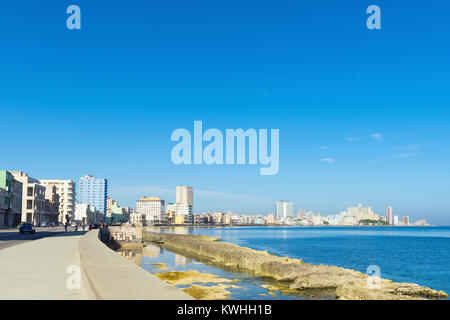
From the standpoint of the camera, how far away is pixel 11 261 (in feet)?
57.7

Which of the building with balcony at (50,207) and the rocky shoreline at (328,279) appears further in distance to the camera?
the building with balcony at (50,207)

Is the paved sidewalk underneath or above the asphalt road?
above

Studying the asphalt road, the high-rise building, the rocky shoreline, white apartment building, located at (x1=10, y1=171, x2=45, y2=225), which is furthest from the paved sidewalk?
white apartment building, located at (x1=10, y1=171, x2=45, y2=225)

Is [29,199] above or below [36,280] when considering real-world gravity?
above

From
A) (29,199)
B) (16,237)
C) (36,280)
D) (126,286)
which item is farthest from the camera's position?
(29,199)

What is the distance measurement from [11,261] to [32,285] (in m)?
7.55

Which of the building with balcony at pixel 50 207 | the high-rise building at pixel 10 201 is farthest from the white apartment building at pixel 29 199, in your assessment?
the building with balcony at pixel 50 207

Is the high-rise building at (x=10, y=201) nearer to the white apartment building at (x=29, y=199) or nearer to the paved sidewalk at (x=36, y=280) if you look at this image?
the white apartment building at (x=29, y=199)

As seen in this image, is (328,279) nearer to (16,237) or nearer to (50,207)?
(16,237)

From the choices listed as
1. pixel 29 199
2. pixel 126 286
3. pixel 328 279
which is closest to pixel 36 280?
pixel 126 286

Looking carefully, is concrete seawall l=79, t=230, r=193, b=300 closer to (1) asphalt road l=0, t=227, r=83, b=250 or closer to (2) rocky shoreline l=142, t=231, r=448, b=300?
(2) rocky shoreline l=142, t=231, r=448, b=300

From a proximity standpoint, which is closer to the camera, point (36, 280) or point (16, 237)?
point (36, 280)

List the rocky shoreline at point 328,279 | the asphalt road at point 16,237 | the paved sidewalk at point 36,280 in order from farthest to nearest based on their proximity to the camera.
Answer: the asphalt road at point 16,237 → the rocky shoreline at point 328,279 → the paved sidewalk at point 36,280
